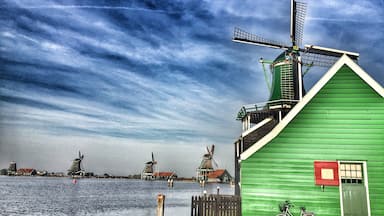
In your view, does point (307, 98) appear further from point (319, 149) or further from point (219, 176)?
point (219, 176)

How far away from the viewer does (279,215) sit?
11.1 metres

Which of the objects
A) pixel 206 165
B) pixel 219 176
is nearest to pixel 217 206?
pixel 206 165

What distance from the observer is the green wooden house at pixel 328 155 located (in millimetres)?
11109

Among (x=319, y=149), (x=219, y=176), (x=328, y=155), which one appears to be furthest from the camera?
(x=219, y=176)

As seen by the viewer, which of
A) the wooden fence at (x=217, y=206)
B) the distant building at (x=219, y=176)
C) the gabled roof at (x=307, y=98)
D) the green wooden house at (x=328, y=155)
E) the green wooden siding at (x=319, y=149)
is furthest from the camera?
the distant building at (x=219, y=176)

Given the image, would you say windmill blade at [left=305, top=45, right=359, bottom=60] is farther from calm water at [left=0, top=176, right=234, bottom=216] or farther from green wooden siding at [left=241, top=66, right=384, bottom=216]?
calm water at [left=0, top=176, right=234, bottom=216]

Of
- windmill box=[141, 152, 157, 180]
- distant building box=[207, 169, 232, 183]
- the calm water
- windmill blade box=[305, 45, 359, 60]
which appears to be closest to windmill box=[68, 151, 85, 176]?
windmill box=[141, 152, 157, 180]

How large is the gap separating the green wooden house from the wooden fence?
1.47m

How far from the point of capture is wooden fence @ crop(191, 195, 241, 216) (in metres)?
13.0

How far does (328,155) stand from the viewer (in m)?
11.5

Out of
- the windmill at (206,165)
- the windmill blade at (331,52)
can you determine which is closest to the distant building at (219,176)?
the windmill at (206,165)

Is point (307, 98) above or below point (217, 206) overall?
above

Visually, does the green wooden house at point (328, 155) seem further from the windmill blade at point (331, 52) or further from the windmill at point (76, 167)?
the windmill at point (76, 167)

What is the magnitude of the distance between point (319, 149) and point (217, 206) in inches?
197
